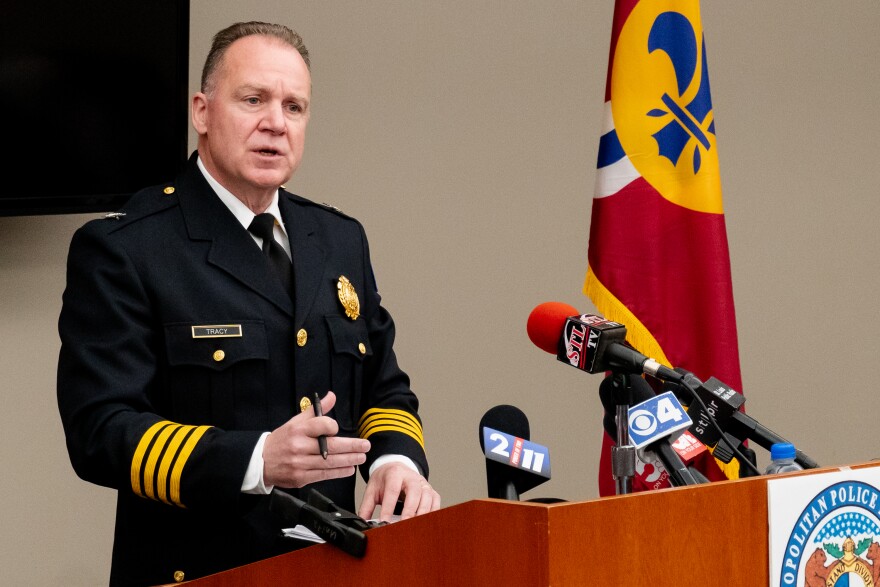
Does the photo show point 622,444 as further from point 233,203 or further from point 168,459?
point 233,203

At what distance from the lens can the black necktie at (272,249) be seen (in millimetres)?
1917

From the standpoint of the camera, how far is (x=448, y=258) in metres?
3.52

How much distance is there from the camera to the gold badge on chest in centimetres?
198

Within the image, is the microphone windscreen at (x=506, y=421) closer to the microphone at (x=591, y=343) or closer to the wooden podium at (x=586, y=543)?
the microphone at (x=591, y=343)

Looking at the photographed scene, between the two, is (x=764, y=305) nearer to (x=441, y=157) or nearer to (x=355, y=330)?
(x=441, y=157)

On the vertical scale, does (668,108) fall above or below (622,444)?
above

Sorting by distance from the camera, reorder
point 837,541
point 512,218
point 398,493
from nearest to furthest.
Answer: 1. point 837,541
2. point 398,493
3. point 512,218

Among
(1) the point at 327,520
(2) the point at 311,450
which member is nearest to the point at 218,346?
(2) the point at 311,450

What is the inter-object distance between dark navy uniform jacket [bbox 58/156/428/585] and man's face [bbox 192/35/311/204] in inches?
2.9

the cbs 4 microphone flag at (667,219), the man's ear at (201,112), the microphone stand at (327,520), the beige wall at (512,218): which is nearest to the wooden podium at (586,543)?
the microphone stand at (327,520)

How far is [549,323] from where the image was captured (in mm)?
1551

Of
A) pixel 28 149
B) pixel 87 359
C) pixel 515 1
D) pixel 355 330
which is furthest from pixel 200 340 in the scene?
pixel 515 1

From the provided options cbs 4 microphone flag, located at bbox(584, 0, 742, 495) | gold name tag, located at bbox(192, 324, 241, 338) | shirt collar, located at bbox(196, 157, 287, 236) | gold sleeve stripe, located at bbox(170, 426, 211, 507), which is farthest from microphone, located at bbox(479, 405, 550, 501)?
cbs 4 microphone flag, located at bbox(584, 0, 742, 495)

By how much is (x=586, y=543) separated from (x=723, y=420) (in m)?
0.40
